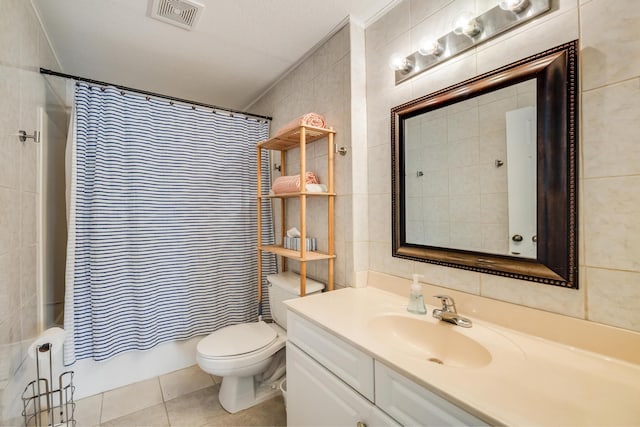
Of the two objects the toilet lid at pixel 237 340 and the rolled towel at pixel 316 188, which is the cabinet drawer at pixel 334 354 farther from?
the rolled towel at pixel 316 188

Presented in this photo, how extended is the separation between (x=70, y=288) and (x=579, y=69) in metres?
2.57

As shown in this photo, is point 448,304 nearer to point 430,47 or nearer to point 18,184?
point 430,47

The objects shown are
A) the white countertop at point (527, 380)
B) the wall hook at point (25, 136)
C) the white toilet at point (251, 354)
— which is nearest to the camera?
the white countertop at point (527, 380)

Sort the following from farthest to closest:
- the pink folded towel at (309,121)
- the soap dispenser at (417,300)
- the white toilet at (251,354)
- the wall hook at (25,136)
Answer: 1. the pink folded towel at (309,121)
2. the white toilet at (251,354)
3. the wall hook at (25,136)
4. the soap dispenser at (417,300)

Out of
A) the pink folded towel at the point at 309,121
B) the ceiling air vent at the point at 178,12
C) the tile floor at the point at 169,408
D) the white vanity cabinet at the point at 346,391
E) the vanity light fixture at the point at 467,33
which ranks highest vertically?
the ceiling air vent at the point at 178,12

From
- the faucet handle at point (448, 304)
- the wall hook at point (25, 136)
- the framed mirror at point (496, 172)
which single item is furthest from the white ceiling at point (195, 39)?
the faucet handle at point (448, 304)

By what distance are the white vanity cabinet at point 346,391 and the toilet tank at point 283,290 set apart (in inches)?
15.5

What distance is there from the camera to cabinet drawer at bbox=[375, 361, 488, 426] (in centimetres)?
66

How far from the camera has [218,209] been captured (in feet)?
7.00

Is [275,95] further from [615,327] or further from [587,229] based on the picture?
[615,327]

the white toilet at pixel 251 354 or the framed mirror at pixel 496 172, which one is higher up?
the framed mirror at pixel 496 172

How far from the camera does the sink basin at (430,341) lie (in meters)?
0.96

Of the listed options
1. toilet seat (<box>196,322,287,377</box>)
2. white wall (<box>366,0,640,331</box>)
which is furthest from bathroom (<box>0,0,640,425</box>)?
toilet seat (<box>196,322,287,377</box>)

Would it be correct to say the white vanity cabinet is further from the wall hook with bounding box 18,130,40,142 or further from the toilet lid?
the wall hook with bounding box 18,130,40,142
